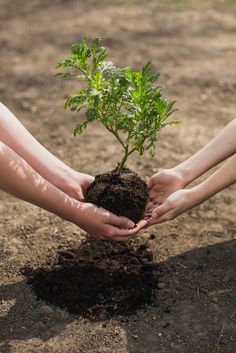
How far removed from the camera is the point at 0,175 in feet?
9.37

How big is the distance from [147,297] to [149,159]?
63.2 inches

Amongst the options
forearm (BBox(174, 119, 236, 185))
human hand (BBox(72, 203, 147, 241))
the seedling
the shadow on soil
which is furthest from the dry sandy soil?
the seedling

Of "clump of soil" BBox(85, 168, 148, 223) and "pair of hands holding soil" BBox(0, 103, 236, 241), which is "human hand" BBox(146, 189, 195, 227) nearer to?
"pair of hands holding soil" BBox(0, 103, 236, 241)

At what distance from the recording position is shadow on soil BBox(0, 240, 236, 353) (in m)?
2.81

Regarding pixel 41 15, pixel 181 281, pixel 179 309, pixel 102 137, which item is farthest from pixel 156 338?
pixel 41 15

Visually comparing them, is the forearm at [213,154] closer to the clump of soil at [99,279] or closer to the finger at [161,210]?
the finger at [161,210]

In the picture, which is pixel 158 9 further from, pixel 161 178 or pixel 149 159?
pixel 161 178

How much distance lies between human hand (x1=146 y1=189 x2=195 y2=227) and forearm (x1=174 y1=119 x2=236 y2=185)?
25 cm

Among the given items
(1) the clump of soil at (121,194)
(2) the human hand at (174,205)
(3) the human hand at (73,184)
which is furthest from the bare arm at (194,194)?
(3) the human hand at (73,184)

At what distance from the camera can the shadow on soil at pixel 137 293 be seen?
2.81 meters

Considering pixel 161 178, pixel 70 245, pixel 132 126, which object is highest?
pixel 132 126

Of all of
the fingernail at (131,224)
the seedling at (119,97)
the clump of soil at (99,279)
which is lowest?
the clump of soil at (99,279)

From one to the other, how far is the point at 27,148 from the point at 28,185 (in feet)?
1.46

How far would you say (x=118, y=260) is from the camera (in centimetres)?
329
